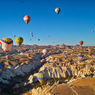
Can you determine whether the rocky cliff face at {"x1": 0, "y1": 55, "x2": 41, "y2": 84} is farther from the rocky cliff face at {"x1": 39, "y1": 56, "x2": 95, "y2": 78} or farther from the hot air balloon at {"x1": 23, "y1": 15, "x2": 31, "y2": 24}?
the hot air balloon at {"x1": 23, "y1": 15, "x2": 31, "y2": 24}

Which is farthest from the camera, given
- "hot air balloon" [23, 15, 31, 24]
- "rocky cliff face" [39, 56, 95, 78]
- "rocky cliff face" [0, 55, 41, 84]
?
"rocky cliff face" [39, 56, 95, 78]

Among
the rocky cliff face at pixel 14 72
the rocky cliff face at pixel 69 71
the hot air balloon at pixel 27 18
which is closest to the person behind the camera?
the hot air balloon at pixel 27 18

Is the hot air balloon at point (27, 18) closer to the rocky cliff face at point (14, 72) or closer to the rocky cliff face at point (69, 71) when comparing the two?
the rocky cliff face at point (69, 71)

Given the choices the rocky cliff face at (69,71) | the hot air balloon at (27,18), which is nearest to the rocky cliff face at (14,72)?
the rocky cliff face at (69,71)

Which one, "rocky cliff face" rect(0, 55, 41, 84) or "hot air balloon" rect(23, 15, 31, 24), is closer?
"hot air balloon" rect(23, 15, 31, 24)

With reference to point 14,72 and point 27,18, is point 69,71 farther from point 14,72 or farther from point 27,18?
point 27,18

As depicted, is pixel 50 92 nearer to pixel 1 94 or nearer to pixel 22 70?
pixel 1 94

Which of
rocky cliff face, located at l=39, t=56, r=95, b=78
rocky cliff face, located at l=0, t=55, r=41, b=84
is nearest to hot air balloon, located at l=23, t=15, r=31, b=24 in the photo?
rocky cliff face, located at l=39, t=56, r=95, b=78

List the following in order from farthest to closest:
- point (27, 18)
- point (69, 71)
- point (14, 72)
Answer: point (14, 72) → point (69, 71) → point (27, 18)

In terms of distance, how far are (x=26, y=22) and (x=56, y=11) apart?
35.2 feet

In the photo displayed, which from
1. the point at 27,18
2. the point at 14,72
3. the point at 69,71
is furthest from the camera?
the point at 14,72

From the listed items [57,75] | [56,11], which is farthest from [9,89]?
[56,11]

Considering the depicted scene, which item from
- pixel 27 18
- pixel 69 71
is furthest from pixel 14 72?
pixel 27 18

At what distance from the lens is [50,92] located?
69.5 feet
